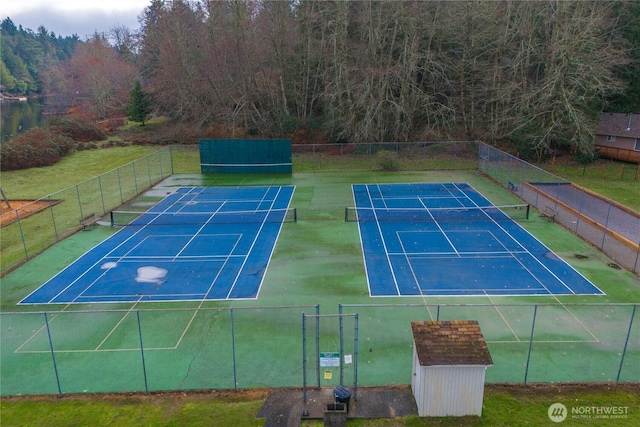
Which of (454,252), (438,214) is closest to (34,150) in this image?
(438,214)

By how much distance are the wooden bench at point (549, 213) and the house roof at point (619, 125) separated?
49.2 ft

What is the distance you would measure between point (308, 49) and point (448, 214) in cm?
2424

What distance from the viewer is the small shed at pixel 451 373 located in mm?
8508

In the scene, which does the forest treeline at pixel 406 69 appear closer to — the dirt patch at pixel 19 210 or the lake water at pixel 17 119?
the dirt patch at pixel 19 210

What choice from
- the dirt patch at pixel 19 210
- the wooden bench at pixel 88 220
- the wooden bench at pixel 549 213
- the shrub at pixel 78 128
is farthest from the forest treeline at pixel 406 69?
the wooden bench at pixel 88 220

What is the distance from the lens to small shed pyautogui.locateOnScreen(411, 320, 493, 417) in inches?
335

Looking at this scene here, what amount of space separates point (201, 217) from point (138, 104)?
35.9 m

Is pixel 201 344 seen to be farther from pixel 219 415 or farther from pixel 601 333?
pixel 601 333

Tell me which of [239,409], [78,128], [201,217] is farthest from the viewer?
[78,128]

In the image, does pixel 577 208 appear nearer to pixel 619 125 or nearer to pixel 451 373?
pixel 619 125

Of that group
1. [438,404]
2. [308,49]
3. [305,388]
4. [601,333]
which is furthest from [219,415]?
[308,49]

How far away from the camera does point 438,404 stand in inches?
342

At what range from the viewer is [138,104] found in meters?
52.9

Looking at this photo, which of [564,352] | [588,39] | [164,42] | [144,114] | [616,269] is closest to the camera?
[564,352]
